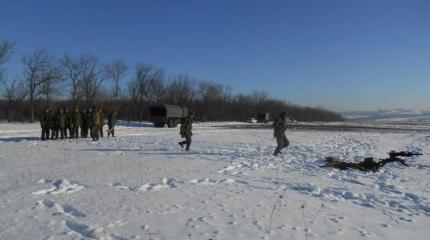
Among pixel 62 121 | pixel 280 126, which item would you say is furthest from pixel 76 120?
pixel 280 126

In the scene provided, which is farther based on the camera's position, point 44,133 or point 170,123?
point 170,123

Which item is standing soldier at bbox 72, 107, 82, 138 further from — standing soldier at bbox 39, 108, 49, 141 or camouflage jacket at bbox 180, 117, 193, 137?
camouflage jacket at bbox 180, 117, 193, 137

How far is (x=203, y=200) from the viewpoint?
8.27 meters

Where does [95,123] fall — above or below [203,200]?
above

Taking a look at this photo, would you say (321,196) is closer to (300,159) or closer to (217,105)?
(300,159)

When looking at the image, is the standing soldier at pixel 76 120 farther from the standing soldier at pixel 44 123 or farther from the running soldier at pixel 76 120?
the standing soldier at pixel 44 123

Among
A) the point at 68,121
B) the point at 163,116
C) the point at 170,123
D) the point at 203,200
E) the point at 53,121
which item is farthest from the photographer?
the point at 170,123

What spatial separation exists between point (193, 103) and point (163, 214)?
95026 mm

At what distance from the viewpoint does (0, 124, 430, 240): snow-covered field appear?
6414mm

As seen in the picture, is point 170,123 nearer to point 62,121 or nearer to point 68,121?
point 68,121

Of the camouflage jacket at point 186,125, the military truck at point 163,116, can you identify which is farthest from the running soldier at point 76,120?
the military truck at point 163,116

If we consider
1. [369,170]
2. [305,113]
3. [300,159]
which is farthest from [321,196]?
[305,113]

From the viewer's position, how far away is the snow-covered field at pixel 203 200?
6.41 metres

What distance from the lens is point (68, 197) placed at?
8.24 metres
